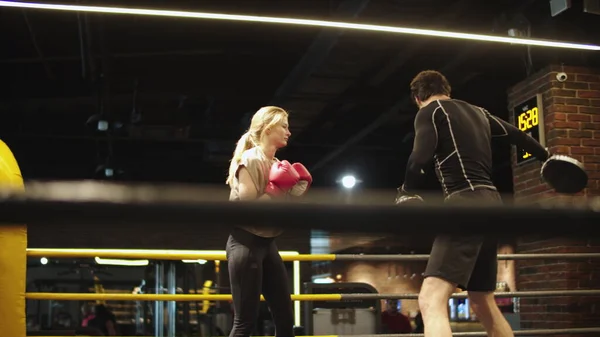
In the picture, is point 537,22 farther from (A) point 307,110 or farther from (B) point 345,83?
(A) point 307,110

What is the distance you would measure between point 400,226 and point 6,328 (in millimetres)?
2868

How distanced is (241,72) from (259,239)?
5967 millimetres

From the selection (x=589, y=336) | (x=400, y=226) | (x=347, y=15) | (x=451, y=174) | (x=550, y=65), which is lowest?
(x=589, y=336)

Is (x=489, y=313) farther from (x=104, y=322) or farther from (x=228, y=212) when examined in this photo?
(x=104, y=322)

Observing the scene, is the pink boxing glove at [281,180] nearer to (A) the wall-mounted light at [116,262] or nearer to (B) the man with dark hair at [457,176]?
(B) the man with dark hair at [457,176]

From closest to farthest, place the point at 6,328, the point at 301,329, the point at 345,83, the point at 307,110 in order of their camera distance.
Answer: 1. the point at 6,328
2. the point at 301,329
3. the point at 345,83
4. the point at 307,110

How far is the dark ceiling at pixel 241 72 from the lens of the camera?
5.55 meters

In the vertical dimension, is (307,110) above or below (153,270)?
above

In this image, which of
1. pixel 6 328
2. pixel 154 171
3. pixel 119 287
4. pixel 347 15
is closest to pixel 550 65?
pixel 347 15

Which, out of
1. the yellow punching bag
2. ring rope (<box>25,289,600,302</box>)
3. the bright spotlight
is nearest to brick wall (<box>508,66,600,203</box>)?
ring rope (<box>25,289,600,302</box>)

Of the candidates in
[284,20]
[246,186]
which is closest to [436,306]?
[246,186]

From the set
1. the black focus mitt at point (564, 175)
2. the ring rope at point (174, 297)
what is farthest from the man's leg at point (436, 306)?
the ring rope at point (174, 297)

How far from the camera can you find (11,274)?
305 centimetres

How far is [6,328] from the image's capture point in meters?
3.03
